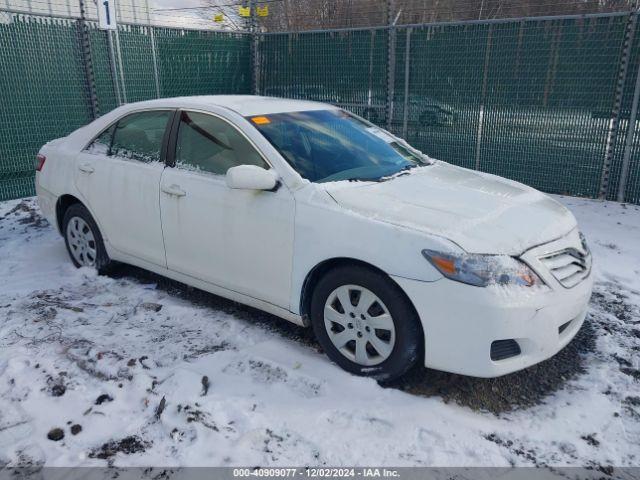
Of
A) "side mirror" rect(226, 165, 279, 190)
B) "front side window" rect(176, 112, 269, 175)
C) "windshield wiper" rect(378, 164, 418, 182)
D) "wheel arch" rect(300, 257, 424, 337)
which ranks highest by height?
"front side window" rect(176, 112, 269, 175)

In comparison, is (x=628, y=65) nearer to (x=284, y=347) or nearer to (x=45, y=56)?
(x=284, y=347)

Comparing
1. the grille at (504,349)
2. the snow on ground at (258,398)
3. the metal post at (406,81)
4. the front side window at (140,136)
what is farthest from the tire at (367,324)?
the metal post at (406,81)

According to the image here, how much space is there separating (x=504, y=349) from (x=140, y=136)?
3245 millimetres

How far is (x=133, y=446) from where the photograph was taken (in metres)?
2.76

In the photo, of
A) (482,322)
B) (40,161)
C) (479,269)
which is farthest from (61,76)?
(482,322)

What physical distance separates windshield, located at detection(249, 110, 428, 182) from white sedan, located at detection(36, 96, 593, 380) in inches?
0.6

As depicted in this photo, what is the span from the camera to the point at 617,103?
6.97m

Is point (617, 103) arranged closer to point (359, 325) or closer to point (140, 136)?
point (359, 325)

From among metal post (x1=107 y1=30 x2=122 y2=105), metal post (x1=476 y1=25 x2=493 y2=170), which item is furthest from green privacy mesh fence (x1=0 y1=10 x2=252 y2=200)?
metal post (x1=476 y1=25 x2=493 y2=170)

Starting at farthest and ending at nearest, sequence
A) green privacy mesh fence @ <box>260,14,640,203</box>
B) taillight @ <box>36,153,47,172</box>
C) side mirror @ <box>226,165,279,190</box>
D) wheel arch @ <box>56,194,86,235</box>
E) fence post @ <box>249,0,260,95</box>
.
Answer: fence post @ <box>249,0,260,95</box> → green privacy mesh fence @ <box>260,14,640,203</box> → taillight @ <box>36,153,47,172</box> → wheel arch @ <box>56,194,86,235</box> → side mirror @ <box>226,165,279,190</box>

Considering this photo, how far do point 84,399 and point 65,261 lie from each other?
103 inches

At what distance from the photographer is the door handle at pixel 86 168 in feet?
15.4

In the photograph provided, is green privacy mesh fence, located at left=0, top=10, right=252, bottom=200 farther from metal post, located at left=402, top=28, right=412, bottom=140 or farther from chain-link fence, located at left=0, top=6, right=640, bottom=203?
metal post, located at left=402, top=28, right=412, bottom=140

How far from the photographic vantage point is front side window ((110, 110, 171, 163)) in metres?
4.33
